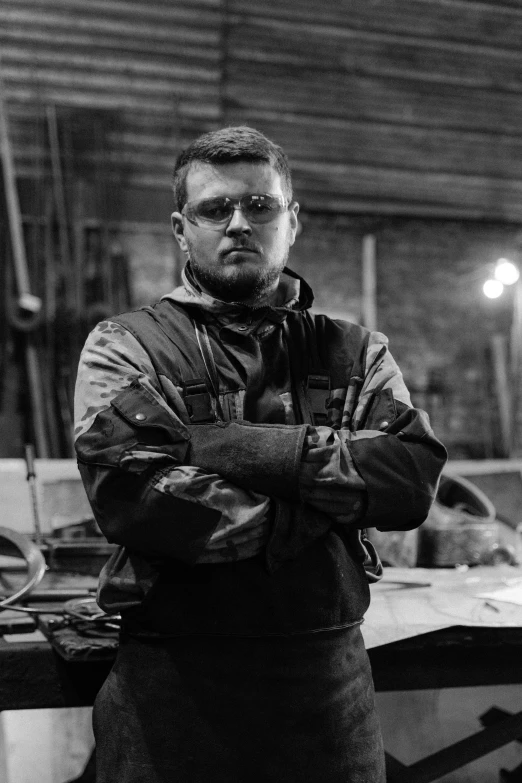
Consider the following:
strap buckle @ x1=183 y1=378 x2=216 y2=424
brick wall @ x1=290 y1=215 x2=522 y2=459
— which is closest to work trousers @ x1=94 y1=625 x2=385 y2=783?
strap buckle @ x1=183 y1=378 x2=216 y2=424

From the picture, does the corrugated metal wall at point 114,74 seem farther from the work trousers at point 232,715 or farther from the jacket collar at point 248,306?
the work trousers at point 232,715

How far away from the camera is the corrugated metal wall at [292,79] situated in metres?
5.41

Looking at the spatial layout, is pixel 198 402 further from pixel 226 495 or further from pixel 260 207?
pixel 260 207

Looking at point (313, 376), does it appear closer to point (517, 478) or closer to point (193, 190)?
point (193, 190)

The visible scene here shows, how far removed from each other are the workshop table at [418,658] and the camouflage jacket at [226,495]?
1.91 ft

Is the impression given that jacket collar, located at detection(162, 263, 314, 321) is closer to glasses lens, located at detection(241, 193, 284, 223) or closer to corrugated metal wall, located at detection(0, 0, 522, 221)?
glasses lens, located at detection(241, 193, 284, 223)

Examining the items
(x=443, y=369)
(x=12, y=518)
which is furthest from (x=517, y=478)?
(x=12, y=518)

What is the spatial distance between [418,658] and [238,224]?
1406 mm

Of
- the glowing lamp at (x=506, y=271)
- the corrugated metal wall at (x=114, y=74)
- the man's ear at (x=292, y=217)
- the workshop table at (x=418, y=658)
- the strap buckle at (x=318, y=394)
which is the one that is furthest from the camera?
the glowing lamp at (x=506, y=271)

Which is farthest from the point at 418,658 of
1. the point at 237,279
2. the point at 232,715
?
the point at 237,279

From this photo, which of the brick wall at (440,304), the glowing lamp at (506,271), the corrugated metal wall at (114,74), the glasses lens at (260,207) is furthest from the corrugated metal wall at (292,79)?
the glasses lens at (260,207)

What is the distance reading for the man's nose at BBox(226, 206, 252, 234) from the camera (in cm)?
175

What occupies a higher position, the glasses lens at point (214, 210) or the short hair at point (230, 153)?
the short hair at point (230, 153)

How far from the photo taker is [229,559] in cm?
155
